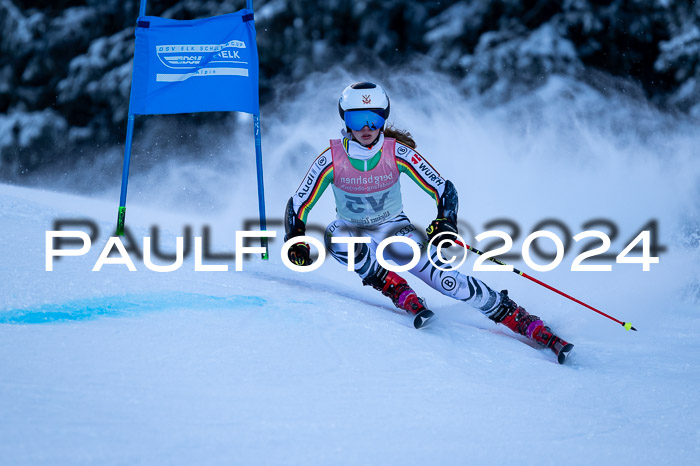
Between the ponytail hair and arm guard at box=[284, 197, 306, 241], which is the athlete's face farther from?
arm guard at box=[284, 197, 306, 241]

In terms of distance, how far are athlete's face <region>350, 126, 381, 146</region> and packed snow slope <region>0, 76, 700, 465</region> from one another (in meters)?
0.85

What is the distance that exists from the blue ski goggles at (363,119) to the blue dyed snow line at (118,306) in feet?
3.40

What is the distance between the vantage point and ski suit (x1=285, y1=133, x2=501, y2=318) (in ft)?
12.7

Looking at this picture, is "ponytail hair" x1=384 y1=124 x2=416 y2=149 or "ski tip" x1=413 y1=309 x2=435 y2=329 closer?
"ski tip" x1=413 y1=309 x2=435 y2=329

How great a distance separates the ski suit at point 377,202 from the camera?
3.87 meters

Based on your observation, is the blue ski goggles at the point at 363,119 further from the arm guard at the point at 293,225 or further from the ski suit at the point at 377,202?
the arm guard at the point at 293,225

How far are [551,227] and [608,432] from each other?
4.68m

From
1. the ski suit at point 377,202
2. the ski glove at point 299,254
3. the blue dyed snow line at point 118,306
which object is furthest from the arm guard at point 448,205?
the blue dyed snow line at point 118,306

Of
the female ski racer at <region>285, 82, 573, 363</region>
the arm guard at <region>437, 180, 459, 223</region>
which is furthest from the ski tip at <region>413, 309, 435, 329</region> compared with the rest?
the arm guard at <region>437, 180, 459, 223</region>

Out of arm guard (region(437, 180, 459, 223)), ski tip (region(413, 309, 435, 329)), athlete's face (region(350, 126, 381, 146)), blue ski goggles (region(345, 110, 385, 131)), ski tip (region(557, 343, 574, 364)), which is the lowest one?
ski tip (region(557, 343, 574, 364))

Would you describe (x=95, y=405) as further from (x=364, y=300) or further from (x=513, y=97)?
(x=513, y=97)

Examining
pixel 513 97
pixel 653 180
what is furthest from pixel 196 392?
pixel 513 97

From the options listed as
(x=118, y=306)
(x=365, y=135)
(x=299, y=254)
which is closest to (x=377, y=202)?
(x=365, y=135)

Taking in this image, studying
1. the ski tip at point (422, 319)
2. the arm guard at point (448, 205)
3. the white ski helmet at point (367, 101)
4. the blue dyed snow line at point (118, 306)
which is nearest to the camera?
the blue dyed snow line at point (118, 306)
